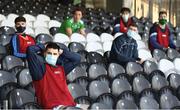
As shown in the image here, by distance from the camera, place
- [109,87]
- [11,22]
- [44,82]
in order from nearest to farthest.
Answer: [44,82] → [109,87] → [11,22]

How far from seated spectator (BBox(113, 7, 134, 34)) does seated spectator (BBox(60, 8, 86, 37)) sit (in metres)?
0.95

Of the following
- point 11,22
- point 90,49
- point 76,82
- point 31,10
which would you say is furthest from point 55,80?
point 31,10

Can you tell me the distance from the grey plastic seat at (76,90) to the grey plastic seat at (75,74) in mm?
789

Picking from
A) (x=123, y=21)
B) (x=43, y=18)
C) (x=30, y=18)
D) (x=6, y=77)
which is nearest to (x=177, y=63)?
(x=123, y=21)

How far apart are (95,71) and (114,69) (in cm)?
34

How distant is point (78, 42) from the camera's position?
9070 millimetres

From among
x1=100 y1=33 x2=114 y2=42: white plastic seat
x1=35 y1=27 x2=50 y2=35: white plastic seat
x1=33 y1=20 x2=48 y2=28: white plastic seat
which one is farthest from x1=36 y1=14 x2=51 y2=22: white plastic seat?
x1=100 y1=33 x2=114 y2=42: white plastic seat

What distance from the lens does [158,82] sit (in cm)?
721

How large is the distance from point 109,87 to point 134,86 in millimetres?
445

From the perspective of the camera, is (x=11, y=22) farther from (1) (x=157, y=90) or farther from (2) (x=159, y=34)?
(1) (x=157, y=90)

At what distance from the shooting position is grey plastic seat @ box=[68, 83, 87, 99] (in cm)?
622

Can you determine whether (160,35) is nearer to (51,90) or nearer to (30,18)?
(30,18)

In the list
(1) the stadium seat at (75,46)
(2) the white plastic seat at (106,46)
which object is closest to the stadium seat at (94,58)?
(1) the stadium seat at (75,46)

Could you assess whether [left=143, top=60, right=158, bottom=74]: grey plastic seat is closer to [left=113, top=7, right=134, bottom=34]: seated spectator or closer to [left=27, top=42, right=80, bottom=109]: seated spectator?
[left=113, top=7, right=134, bottom=34]: seated spectator
